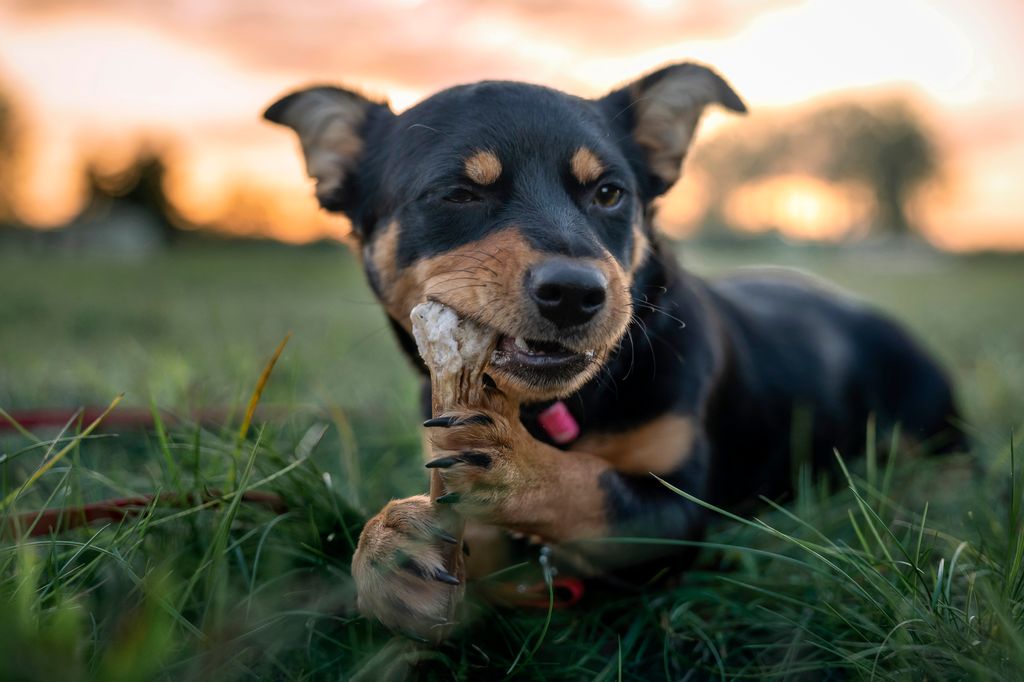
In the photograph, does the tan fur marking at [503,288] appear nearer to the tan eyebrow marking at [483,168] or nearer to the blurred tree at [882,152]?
the tan eyebrow marking at [483,168]

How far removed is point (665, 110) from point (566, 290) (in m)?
1.50

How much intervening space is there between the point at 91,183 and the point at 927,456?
40616mm

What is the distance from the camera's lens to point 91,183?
37375 millimetres

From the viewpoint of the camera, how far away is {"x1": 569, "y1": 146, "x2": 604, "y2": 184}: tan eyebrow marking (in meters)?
2.77

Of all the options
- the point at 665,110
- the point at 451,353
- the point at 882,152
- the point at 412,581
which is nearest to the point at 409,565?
the point at 412,581

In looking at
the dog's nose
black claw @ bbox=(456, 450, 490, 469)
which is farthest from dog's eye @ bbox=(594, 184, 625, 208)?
black claw @ bbox=(456, 450, 490, 469)

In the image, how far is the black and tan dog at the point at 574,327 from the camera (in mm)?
1868

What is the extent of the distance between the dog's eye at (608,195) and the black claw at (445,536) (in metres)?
1.47

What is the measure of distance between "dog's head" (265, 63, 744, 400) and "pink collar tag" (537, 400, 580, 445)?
0.26 metres

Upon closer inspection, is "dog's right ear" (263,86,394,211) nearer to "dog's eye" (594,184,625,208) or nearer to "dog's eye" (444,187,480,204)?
"dog's eye" (444,187,480,204)

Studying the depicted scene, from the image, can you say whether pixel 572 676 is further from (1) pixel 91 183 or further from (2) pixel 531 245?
(1) pixel 91 183

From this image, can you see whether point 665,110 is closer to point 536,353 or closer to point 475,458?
point 536,353

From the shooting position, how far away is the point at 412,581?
1.75m

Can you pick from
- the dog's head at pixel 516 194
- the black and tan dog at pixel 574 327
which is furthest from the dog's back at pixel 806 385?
the dog's head at pixel 516 194
